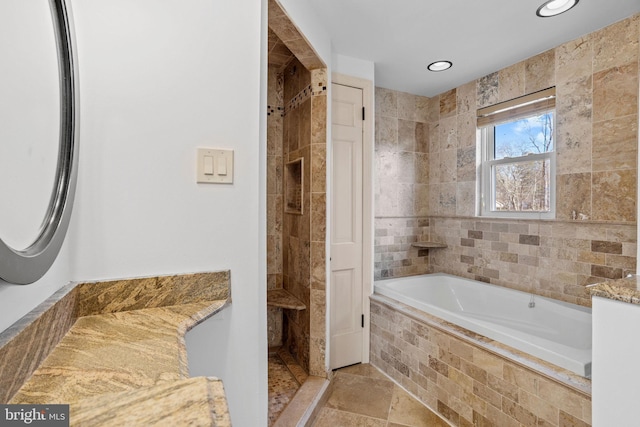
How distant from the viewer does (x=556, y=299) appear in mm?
2166

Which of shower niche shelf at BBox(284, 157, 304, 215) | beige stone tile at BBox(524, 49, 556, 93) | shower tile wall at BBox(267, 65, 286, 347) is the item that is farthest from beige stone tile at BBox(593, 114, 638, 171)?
shower tile wall at BBox(267, 65, 286, 347)

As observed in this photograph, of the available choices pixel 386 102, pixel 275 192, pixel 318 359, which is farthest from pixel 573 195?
pixel 275 192

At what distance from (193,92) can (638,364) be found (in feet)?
5.68

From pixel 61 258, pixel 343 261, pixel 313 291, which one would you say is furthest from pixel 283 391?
pixel 61 258

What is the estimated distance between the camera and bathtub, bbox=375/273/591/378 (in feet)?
4.74

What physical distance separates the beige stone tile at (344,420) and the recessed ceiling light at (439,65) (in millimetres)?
2566

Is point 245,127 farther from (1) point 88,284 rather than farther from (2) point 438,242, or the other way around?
(2) point 438,242

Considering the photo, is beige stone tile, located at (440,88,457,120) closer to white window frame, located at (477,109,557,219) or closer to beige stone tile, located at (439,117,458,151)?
beige stone tile, located at (439,117,458,151)

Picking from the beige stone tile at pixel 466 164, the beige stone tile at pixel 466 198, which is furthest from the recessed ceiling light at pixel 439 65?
the beige stone tile at pixel 466 198

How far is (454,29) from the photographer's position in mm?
1993

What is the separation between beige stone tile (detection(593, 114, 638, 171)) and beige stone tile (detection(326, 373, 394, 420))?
2007 mm

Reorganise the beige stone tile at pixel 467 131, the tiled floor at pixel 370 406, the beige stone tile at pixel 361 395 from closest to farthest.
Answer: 1. the tiled floor at pixel 370 406
2. the beige stone tile at pixel 361 395
3. the beige stone tile at pixel 467 131

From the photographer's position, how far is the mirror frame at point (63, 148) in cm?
66

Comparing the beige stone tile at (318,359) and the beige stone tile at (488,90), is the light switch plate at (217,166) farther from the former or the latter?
the beige stone tile at (488,90)
